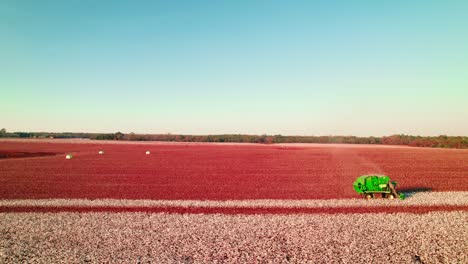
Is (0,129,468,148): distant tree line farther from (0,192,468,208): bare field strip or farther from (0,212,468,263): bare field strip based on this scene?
(0,212,468,263): bare field strip

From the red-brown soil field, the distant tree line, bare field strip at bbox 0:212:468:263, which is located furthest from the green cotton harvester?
the distant tree line

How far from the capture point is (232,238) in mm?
13188

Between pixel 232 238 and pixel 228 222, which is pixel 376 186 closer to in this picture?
pixel 228 222

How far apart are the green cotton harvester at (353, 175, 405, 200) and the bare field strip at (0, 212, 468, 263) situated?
326 cm

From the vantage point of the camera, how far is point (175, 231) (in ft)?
46.7

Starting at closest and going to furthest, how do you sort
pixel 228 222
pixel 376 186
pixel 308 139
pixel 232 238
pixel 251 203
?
pixel 232 238 < pixel 228 222 < pixel 251 203 < pixel 376 186 < pixel 308 139

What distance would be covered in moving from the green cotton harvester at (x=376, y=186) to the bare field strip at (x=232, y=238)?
3256 mm

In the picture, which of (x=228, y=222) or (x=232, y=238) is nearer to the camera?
(x=232, y=238)

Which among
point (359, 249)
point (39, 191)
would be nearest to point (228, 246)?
point (359, 249)

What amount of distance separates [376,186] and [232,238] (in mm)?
10889

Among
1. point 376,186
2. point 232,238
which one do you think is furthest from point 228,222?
point 376,186

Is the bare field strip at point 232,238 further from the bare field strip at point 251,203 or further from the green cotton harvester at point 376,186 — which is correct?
the green cotton harvester at point 376,186

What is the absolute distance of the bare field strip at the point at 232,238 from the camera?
11.3 m

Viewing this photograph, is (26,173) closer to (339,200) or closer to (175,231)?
(175,231)
